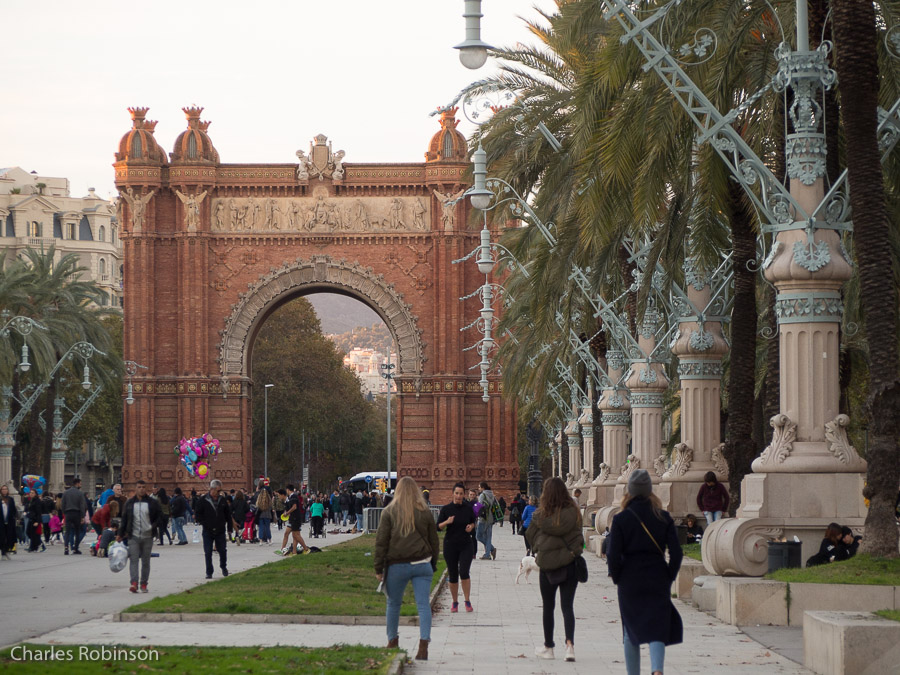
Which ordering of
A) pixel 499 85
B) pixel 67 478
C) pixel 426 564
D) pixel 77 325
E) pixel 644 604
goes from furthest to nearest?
1. pixel 67 478
2. pixel 77 325
3. pixel 499 85
4. pixel 426 564
5. pixel 644 604

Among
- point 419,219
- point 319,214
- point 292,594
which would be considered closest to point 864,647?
point 292,594

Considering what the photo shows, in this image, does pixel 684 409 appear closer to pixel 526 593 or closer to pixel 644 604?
pixel 526 593

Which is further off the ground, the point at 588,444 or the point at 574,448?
the point at 588,444

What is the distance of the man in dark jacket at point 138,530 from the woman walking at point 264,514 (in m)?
17.2

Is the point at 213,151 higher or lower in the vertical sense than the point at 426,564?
higher

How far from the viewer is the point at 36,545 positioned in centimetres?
3347

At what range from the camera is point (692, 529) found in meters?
22.5

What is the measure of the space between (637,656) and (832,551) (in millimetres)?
4956

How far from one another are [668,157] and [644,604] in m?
7.87

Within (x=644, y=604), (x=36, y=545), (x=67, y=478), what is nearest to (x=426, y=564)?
(x=644, y=604)

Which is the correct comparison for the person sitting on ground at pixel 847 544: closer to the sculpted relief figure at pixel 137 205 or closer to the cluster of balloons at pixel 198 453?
the cluster of balloons at pixel 198 453

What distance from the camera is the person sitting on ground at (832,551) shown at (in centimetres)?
1370

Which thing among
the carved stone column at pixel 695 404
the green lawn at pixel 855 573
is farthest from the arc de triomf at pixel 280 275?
the green lawn at pixel 855 573

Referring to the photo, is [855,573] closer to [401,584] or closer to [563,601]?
[563,601]
